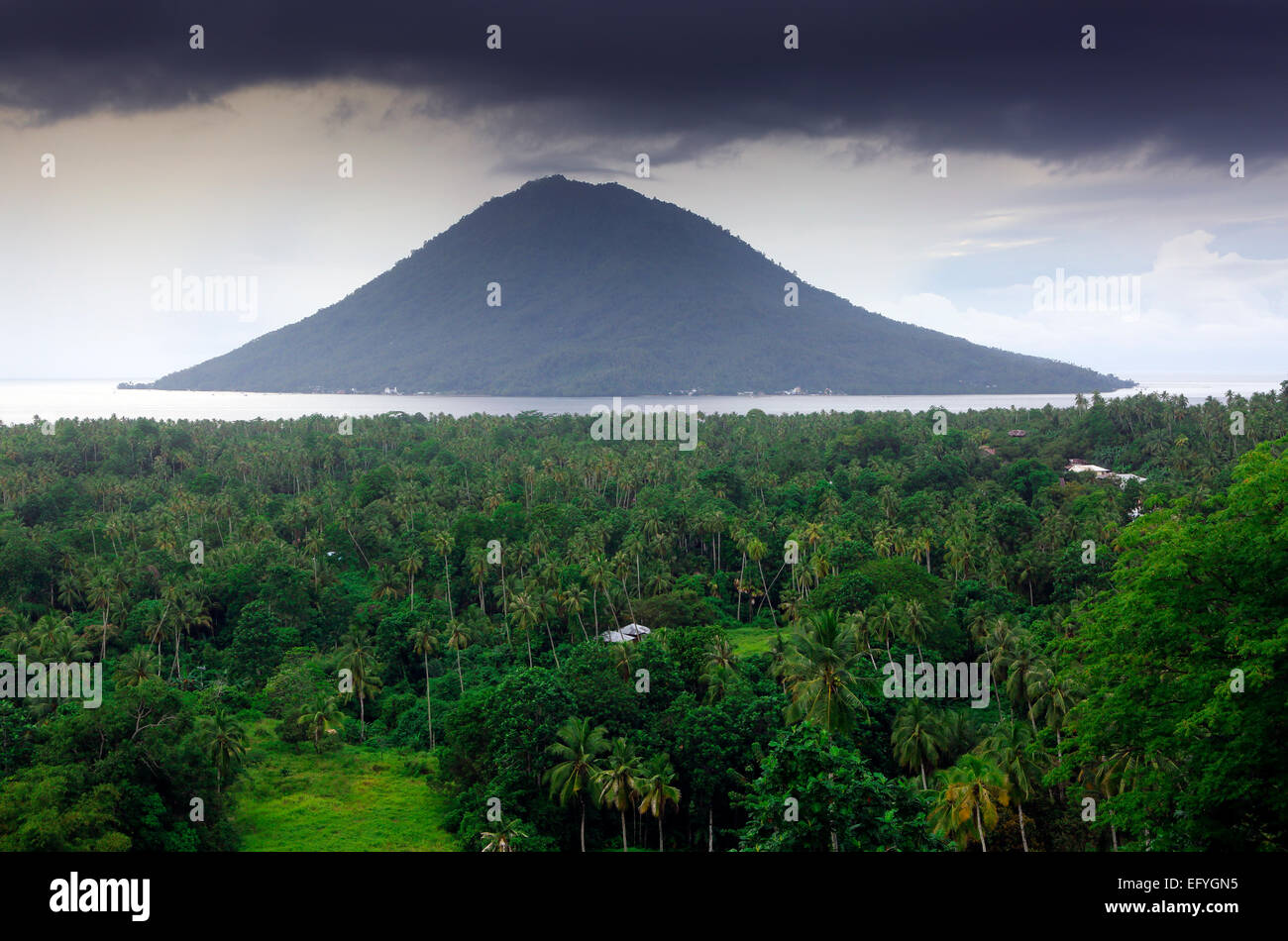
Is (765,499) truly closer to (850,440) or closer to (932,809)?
(850,440)

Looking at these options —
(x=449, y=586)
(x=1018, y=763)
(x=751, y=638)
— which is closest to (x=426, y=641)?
(x=449, y=586)

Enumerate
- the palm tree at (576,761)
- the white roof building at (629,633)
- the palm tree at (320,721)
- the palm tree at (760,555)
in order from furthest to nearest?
the palm tree at (760,555) → the white roof building at (629,633) → the palm tree at (320,721) → the palm tree at (576,761)

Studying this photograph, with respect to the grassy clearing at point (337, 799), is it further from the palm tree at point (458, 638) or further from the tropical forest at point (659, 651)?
the palm tree at point (458, 638)

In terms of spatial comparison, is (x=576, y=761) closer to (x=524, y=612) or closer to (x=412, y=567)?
(x=524, y=612)

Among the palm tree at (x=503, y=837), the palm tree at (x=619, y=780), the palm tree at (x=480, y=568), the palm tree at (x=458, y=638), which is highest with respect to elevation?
the palm tree at (x=480, y=568)

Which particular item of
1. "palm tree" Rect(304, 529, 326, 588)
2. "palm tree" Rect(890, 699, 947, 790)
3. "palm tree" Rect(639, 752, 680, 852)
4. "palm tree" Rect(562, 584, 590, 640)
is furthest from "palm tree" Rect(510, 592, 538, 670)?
"palm tree" Rect(890, 699, 947, 790)

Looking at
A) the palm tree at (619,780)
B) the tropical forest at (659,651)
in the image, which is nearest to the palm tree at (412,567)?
the tropical forest at (659,651)
